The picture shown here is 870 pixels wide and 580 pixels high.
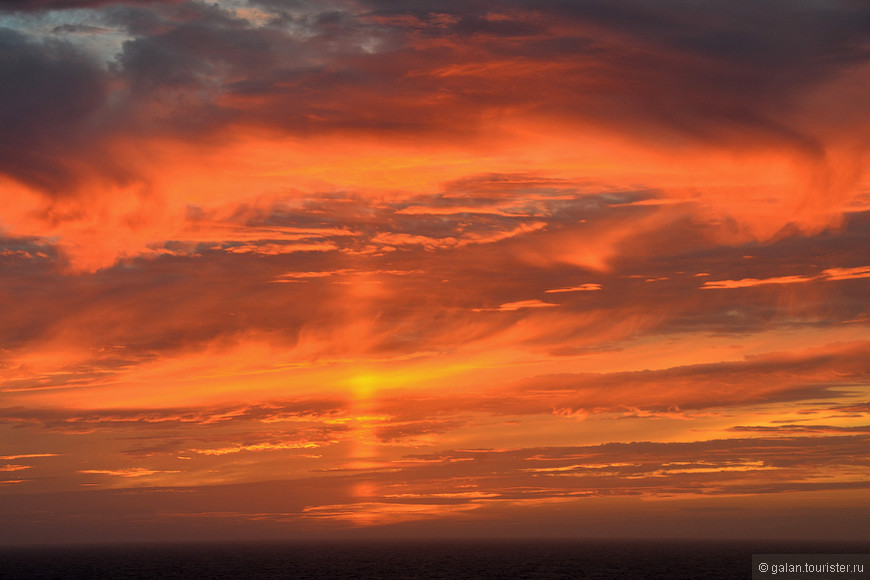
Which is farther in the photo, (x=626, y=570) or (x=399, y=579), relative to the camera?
(x=626, y=570)

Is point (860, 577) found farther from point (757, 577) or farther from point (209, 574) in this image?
point (209, 574)

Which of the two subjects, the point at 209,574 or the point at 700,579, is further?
the point at 209,574

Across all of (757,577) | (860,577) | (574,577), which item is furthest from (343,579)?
(860,577)

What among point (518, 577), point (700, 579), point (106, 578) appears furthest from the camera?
point (106, 578)

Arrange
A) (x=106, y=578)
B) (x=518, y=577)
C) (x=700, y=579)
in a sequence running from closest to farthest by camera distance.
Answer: (x=700, y=579) → (x=518, y=577) → (x=106, y=578)

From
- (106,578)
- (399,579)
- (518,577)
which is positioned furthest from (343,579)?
(106,578)

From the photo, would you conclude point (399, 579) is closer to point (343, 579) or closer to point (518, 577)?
point (343, 579)

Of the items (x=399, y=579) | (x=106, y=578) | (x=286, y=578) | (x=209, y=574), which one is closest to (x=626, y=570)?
(x=399, y=579)
